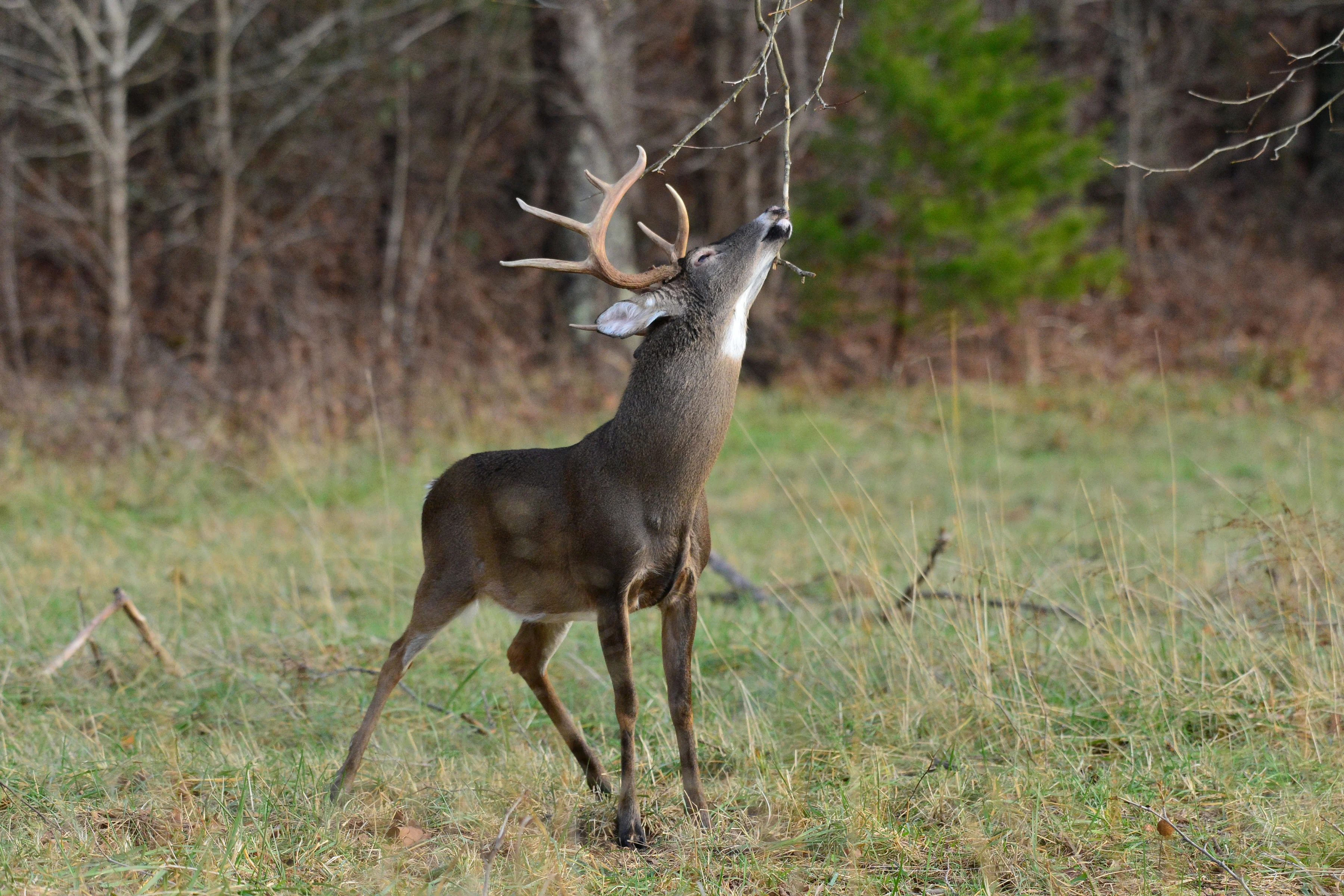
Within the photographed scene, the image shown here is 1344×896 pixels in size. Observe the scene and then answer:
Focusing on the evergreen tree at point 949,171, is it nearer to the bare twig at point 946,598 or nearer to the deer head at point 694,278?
the bare twig at point 946,598

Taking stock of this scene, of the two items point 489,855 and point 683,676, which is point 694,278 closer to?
point 683,676

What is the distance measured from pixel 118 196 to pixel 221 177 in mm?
1571

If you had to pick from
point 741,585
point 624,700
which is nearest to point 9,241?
point 741,585

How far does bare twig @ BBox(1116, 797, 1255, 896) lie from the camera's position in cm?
282

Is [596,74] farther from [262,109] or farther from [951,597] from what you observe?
[951,597]

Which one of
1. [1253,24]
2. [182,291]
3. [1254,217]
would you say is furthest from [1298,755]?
[1253,24]

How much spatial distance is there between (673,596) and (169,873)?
51.5 inches

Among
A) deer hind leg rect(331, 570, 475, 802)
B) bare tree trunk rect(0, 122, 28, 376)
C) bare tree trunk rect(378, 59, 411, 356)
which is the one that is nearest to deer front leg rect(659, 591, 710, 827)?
deer hind leg rect(331, 570, 475, 802)

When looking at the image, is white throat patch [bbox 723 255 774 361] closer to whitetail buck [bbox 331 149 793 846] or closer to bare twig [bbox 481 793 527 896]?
whitetail buck [bbox 331 149 793 846]

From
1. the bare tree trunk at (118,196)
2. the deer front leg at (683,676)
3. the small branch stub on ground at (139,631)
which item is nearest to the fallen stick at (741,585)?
the small branch stub on ground at (139,631)

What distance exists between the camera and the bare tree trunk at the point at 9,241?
12076mm

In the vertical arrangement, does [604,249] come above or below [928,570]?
above

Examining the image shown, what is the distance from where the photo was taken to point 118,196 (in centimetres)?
1045

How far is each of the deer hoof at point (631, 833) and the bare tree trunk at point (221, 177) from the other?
8513 mm
